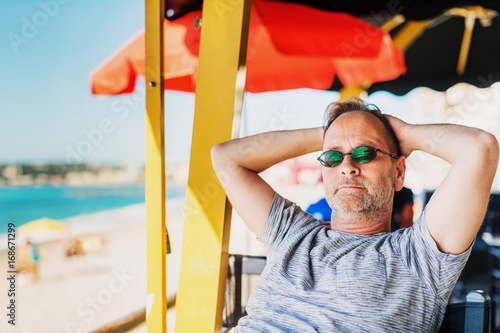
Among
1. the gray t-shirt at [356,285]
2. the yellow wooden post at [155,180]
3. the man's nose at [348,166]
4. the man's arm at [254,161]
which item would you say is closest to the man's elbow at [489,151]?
the gray t-shirt at [356,285]

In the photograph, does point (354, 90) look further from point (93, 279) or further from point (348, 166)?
point (93, 279)

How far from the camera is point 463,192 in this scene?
1277 millimetres

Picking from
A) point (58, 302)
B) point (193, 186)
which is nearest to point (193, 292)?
point (193, 186)

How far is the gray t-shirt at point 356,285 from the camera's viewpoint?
130 cm

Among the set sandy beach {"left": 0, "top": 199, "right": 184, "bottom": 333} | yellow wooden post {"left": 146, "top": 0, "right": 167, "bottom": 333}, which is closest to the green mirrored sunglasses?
yellow wooden post {"left": 146, "top": 0, "right": 167, "bottom": 333}

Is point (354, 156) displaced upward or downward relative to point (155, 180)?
upward

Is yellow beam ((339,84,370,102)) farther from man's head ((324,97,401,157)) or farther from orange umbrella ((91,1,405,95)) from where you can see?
man's head ((324,97,401,157))

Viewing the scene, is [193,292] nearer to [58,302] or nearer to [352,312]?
[352,312]

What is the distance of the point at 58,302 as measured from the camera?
9.45 m

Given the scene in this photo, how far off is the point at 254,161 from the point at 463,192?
0.83 metres

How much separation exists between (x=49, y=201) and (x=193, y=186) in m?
33.7

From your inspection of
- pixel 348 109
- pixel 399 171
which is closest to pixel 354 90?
pixel 348 109

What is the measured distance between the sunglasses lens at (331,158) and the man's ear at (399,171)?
25cm

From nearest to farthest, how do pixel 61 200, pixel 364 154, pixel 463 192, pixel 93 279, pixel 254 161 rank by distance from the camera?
pixel 463 192 < pixel 364 154 < pixel 254 161 < pixel 93 279 < pixel 61 200
